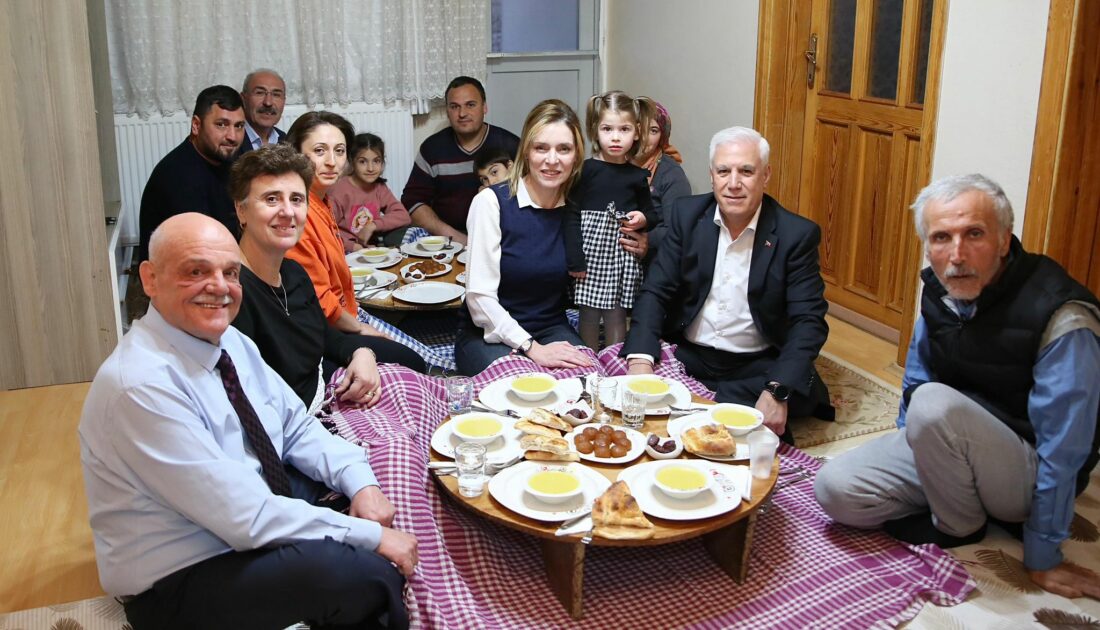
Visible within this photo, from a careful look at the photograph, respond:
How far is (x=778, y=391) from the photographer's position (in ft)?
10.0

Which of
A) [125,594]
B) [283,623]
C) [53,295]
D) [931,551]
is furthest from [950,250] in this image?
[53,295]

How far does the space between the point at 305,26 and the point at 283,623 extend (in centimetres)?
418

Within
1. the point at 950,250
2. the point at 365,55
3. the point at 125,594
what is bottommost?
the point at 125,594

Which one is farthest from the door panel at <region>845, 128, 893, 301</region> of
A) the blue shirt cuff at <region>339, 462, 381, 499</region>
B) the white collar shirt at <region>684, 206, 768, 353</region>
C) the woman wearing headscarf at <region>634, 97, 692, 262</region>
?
the blue shirt cuff at <region>339, 462, 381, 499</region>

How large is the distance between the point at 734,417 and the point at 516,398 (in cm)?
61

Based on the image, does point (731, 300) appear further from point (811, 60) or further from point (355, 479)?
point (811, 60)

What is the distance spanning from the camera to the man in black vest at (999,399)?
2.36 metres

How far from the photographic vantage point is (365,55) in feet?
18.6

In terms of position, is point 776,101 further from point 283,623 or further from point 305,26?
point 283,623

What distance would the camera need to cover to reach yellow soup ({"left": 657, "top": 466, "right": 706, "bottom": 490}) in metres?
2.27

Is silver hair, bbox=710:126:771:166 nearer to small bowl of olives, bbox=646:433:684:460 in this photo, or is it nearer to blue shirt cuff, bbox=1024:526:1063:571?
small bowl of olives, bbox=646:433:684:460

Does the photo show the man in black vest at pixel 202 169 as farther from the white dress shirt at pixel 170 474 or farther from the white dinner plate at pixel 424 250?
the white dress shirt at pixel 170 474

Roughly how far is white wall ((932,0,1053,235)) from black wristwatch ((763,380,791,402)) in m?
1.10

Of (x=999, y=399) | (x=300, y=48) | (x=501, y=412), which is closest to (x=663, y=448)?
(x=501, y=412)
